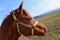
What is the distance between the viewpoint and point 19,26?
774 centimetres

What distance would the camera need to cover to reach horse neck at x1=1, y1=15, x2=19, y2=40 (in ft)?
25.4

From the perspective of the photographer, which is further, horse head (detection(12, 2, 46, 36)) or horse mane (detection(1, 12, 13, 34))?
horse mane (detection(1, 12, 13, 34))

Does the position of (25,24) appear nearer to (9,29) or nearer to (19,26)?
(19,26)

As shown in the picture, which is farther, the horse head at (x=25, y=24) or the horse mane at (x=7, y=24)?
the horse mane at (x=7, y=24)

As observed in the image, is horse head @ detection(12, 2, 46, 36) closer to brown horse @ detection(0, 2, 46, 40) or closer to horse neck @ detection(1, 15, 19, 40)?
brown horse @ detection(0, 2, 46, 40)

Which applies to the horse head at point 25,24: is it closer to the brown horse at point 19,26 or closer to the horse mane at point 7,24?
the brown horse at point 19,26

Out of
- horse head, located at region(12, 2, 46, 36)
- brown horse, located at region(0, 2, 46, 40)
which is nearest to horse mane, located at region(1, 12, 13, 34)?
brown horse, located at region(0, 2, 46, 40)

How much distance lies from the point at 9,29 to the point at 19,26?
35cm

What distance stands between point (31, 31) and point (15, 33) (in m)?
0.53

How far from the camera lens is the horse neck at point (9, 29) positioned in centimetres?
773

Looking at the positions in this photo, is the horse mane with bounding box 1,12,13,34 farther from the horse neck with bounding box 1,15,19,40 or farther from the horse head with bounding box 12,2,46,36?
the horse head with bounding box 12,2,46,36

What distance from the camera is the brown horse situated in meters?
7.65

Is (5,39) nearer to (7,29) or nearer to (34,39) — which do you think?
(7,29)

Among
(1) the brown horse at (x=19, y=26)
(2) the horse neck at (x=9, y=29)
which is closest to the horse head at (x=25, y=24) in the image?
(1) the brown horse at (x=19, y=26)
